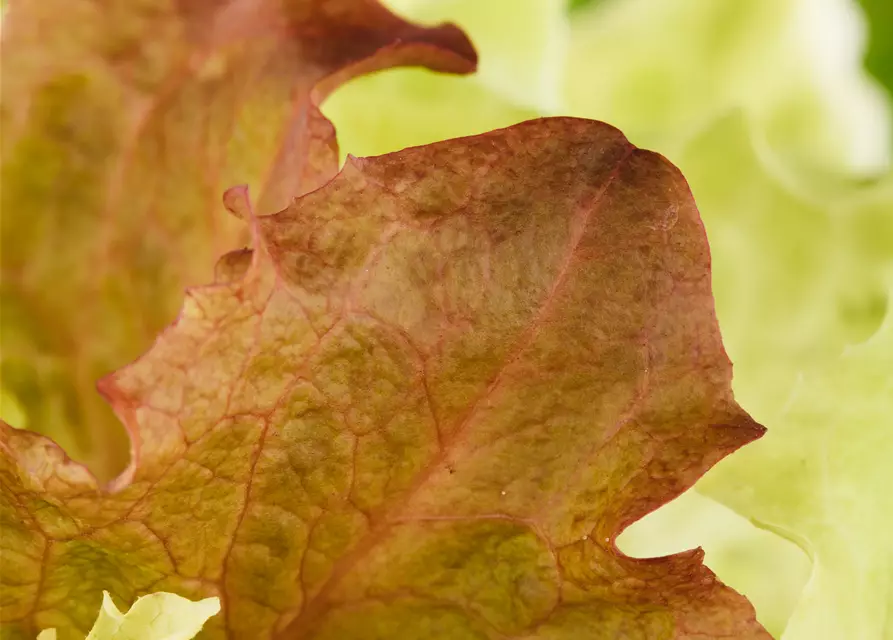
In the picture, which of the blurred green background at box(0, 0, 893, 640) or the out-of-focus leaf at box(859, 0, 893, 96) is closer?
the blurred green background at box(0, 0, 893, 640)

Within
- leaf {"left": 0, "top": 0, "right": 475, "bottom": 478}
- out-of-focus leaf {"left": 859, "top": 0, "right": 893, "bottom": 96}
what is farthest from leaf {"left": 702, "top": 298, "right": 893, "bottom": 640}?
out-of-focus leaf {"left": 859, "top": 0, "right": 893, "bottom": 96}

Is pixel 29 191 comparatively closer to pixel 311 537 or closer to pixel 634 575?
pixel 311 537

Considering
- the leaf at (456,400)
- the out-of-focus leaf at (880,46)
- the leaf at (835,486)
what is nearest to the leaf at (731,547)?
the leaf at (835,486)

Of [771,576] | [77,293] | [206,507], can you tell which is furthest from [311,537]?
[771,576]

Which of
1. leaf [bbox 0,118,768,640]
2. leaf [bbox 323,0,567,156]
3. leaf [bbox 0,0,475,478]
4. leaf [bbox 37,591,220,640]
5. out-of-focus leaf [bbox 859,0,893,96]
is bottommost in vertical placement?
leaf [bbox 37,591,220,640]

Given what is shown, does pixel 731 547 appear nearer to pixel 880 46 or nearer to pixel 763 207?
pixel 763 207

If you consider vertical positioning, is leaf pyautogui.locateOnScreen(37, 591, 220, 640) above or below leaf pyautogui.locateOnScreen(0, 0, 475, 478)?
below

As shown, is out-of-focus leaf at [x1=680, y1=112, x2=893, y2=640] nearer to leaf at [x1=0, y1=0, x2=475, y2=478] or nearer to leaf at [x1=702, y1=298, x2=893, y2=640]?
leaf at [x1=702, y1=298, x2=893, y2=640]
